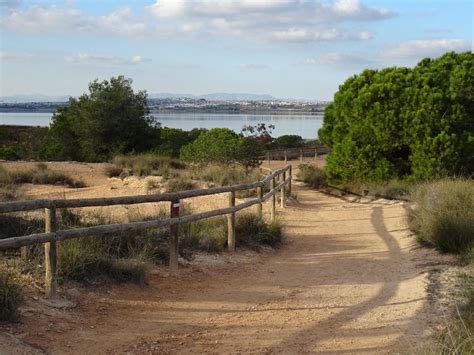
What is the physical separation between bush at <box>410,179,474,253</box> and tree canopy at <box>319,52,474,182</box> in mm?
7163

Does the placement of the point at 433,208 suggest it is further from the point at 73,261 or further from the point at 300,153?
the point at 300,153

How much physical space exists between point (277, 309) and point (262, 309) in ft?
0.60

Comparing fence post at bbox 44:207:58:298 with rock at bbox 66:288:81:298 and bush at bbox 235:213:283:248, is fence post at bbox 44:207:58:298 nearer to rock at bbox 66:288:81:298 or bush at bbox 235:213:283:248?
rock at bbox 66:288:81:298

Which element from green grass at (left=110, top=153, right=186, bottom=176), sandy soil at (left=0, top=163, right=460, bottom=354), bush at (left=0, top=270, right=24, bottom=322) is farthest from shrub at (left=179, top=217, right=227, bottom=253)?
green grass at (left=110, top=153, right=186, bottom=176)

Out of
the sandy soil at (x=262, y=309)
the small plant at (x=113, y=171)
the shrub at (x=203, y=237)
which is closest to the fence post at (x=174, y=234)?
the sandy soil at (x=262, y=309)

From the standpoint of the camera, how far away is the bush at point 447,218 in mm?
10680

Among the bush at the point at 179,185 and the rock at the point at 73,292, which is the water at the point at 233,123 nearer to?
the bush at the point at 179,185

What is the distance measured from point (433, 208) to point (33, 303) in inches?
327

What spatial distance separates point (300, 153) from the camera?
45531mm

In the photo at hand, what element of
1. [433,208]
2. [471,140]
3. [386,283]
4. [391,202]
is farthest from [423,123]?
[386,283]

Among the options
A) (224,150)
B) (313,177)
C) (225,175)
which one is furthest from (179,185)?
(313,177)

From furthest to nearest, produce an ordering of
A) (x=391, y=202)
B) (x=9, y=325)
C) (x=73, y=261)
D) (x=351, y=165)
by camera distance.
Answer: (x=351, y=165) < (x=391, y=202) < (x=73, y=261) < (x=9, y=325)

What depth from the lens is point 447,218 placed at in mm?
11133

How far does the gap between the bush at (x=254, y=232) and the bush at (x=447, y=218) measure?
113 inches
